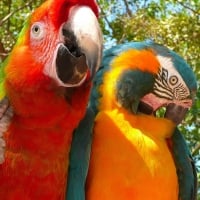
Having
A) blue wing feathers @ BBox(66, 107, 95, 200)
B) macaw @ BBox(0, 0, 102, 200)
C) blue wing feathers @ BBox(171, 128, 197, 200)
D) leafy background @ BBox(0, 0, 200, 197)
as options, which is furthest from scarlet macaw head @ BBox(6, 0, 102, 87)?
leafy background @ BBox(0, 0, 200, 197)

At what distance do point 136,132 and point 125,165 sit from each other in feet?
0.41

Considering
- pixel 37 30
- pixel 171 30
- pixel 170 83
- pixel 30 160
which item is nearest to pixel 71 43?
pixel 37 30

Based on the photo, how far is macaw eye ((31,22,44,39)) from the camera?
167cm

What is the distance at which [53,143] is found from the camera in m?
1.68

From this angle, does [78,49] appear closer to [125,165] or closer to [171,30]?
[125,165]

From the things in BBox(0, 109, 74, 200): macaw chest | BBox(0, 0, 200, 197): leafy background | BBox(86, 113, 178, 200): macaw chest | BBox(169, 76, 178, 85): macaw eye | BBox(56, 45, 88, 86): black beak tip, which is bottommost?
BBox(0, 0, 200, 197): leafy background

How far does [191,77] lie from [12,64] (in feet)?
2.16

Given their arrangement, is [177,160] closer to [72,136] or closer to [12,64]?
[72,136]

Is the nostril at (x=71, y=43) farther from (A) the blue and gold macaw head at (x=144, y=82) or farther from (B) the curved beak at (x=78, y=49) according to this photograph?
(A) the blue and gold macaw head at (x=144, y=82)

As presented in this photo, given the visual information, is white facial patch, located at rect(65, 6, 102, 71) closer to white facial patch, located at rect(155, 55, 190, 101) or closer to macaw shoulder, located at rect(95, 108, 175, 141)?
macaw shoulder, located at rect(95, 108, 175, 141)

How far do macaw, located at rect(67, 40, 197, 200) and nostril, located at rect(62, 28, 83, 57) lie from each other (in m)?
0.32

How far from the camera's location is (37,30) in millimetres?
1685

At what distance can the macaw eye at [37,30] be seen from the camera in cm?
167

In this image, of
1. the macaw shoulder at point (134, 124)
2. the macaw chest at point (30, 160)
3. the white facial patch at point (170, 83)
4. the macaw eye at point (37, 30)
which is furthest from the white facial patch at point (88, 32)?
the white facial patch at point (170, 83)
